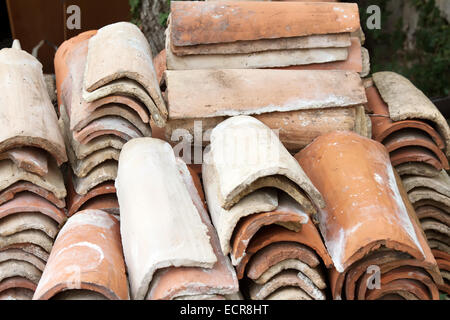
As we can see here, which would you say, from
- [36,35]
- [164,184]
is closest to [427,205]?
[164,184]

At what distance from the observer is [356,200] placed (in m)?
3.27

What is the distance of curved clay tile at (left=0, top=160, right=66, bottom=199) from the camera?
11.4 ft

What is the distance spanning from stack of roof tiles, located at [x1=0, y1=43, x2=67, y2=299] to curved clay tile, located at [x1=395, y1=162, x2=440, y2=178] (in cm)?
246

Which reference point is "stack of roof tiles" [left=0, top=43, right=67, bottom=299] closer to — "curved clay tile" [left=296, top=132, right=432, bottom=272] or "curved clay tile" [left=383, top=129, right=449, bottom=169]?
"curved clay tile" [left=296, top=132, right=432, bottom=272]

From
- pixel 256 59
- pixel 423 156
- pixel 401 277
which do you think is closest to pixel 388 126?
pixel 423 156

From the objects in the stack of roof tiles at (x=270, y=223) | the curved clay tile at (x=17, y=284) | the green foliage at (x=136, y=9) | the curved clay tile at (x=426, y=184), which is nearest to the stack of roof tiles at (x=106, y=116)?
the curved clay tile at (x=17, y=284)

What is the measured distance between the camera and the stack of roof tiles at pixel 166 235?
2.80 metres

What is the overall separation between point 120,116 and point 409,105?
216cm

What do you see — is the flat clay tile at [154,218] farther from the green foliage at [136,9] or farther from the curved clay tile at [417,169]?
the green foliage at [136,9]

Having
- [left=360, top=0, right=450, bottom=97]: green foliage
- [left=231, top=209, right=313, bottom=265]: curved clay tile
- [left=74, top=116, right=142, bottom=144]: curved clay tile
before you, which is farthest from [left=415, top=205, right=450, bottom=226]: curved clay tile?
[left=360, top=0, right=450, bottom=97]: green foliage

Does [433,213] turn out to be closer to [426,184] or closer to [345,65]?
[426,184]

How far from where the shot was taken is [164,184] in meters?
3.31

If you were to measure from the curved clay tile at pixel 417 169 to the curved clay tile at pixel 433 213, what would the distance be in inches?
9.9
